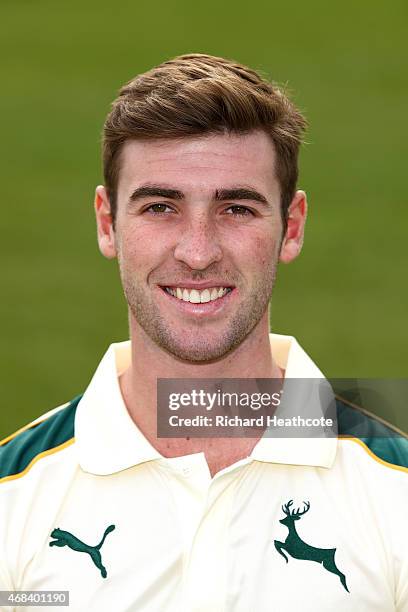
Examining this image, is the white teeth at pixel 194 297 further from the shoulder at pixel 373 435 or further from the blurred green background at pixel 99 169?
the blurred green background at pixel 99 169

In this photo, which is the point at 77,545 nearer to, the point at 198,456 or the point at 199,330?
the point at 198,456

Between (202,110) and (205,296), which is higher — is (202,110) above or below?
above

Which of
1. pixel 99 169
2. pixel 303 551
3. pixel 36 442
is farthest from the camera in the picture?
pixel 99 169

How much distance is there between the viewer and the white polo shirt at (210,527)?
4016 mm

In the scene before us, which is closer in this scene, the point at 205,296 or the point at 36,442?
the point at 205,296

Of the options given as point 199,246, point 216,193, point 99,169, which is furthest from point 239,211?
point 99,169

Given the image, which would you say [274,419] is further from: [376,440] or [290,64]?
[290,64]

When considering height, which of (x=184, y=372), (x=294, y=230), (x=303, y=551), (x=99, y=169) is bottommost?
(x=303, y=551)

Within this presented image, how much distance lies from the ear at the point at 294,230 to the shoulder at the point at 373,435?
60 cm

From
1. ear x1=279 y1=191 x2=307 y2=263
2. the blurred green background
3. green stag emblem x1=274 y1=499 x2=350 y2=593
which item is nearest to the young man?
green stag emblem x1=274 y1=499 x2=350 y2=593

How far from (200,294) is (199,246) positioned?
0.61 ft

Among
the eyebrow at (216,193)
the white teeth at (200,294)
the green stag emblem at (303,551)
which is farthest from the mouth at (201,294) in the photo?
the green stag emblem at (303,551)

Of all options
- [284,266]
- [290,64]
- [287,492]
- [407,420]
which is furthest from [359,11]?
[287,492]

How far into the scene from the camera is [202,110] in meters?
4.19
